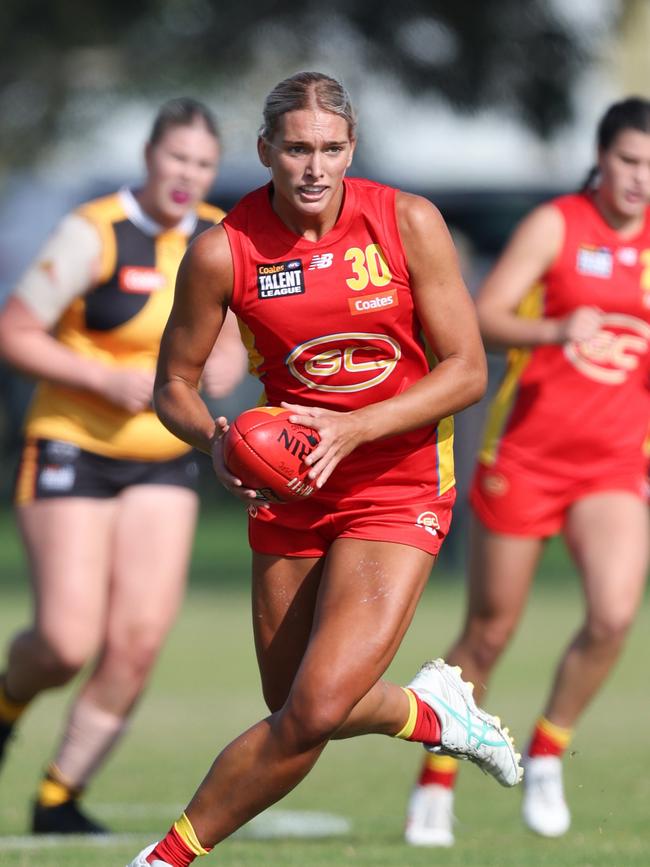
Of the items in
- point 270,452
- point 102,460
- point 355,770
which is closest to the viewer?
point 270,452

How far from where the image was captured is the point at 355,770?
929cm

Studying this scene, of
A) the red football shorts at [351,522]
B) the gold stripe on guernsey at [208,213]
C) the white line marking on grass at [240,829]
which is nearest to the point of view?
the red football shorts at [351,522]

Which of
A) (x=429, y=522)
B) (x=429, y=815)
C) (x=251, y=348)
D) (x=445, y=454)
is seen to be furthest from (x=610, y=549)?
(x=251, y=348)

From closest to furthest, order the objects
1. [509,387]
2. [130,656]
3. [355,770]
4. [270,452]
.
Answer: [270,452]
[130,656]
[509,387]
[355,770]

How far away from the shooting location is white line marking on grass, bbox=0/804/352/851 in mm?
7062

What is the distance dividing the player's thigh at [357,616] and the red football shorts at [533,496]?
197 centimetres

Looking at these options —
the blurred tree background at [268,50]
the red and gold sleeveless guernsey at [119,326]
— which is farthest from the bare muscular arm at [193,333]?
the blurred tree background at [268,50]

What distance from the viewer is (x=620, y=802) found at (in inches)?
319

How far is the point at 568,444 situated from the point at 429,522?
2084 mm

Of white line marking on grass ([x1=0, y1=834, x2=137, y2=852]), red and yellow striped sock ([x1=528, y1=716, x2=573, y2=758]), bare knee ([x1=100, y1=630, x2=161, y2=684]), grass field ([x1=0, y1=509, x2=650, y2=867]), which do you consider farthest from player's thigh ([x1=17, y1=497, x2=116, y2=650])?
red and yellow striped sock ([x1=528, y1=716, x2=573, y2=758])

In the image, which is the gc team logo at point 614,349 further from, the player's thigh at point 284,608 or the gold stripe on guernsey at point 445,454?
the player's thigh at point 284,608

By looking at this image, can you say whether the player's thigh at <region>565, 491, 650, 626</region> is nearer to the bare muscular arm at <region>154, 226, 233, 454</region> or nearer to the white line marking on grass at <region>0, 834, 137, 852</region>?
the white line marking on grass at <region>0, 834, 137, 852</region>

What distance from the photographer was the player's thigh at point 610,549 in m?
7.27

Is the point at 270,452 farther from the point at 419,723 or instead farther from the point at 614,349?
the point at 614,349
